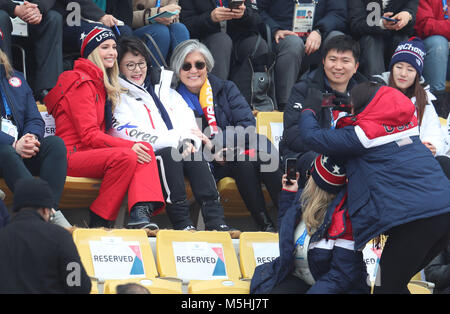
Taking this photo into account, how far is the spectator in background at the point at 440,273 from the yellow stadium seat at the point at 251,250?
3.39 feet

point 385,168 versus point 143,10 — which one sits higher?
point 143,10

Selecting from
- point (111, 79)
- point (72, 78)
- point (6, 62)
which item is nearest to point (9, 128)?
point (6, 62)

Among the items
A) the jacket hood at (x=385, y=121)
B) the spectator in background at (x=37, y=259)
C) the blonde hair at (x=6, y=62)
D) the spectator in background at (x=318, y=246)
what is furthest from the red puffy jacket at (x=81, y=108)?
the spectator in background at (x=37, y=259)

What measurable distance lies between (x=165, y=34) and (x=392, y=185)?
10.6 ft

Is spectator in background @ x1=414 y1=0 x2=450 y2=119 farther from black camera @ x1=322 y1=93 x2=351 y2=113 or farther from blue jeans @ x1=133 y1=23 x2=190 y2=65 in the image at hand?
black camera @ x1=322 y1=93 x2=351 y2=113

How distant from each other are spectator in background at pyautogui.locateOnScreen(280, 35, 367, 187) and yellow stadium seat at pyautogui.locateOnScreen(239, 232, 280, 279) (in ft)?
2.44

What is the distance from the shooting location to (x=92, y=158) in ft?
17.7

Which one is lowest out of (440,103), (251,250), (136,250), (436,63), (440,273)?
(440,273)

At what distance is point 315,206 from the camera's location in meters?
4.35

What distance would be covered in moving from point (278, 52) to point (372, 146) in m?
3.16

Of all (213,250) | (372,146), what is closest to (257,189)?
(213,250)

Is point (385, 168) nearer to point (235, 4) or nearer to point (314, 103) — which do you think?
point (314, 103)

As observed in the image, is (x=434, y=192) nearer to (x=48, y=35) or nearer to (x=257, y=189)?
(x=257, y=189)

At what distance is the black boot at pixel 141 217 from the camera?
17.1 ft
